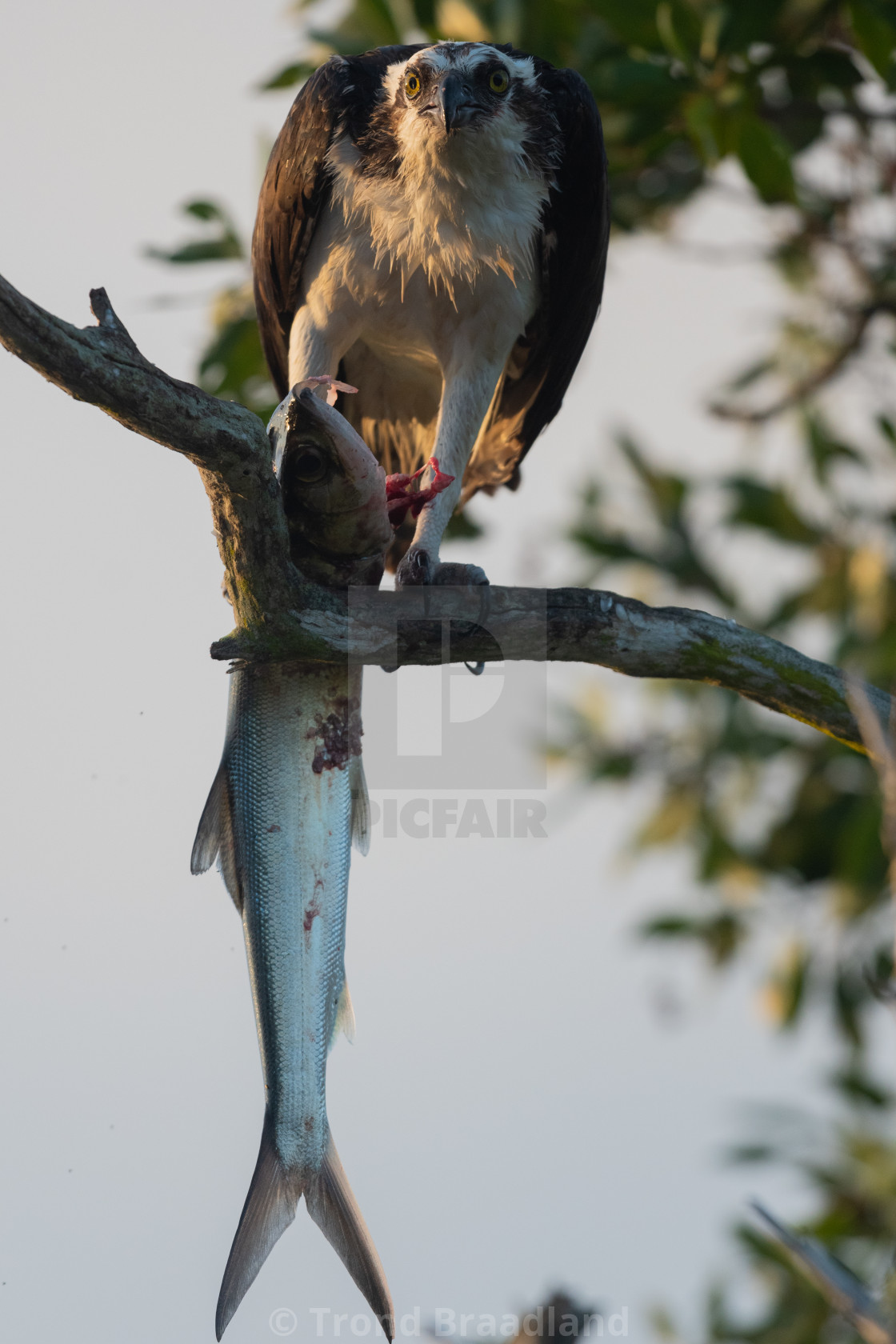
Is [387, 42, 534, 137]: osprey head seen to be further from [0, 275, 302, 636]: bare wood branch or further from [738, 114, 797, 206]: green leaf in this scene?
[0, 275, 302, 636]: bare wood branch

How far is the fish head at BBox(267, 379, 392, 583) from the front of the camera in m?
3.19

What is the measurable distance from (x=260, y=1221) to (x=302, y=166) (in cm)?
334

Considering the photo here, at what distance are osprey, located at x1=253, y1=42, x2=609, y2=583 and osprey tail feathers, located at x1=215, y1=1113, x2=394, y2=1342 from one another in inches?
70.4

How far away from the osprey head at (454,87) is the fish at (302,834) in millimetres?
1416

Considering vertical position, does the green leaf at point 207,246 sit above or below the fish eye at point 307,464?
above

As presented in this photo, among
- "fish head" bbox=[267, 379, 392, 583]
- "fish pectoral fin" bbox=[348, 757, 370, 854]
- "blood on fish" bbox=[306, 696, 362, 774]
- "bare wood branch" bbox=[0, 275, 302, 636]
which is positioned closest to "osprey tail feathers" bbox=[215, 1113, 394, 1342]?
"fish pectoral fin" bbox=[348, 757, 370, 854]

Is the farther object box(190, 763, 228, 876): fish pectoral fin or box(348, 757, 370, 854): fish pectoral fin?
box(348, 757, 370, 854): fish pectoral fin

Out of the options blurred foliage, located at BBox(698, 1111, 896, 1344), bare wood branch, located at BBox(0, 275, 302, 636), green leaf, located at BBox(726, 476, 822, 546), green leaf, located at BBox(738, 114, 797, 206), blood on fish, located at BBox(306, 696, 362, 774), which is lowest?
blurred foliage, located at BBox(698, 1111, 896, 1344)

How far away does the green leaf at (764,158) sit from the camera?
482 centimetres

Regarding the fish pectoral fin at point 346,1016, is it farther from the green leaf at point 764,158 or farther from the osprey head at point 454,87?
the green leaf at point 764,158

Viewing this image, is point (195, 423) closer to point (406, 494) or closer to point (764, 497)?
point (406, 494)

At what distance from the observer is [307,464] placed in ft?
10.6

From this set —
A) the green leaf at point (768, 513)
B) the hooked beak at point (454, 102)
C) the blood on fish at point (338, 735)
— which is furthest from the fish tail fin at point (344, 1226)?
the green leaf at point (768, 513)

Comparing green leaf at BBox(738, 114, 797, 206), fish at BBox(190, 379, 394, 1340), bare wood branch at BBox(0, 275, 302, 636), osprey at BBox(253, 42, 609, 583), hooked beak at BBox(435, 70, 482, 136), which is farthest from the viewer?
green leaf at BBox(738, 114, 797, 206)
